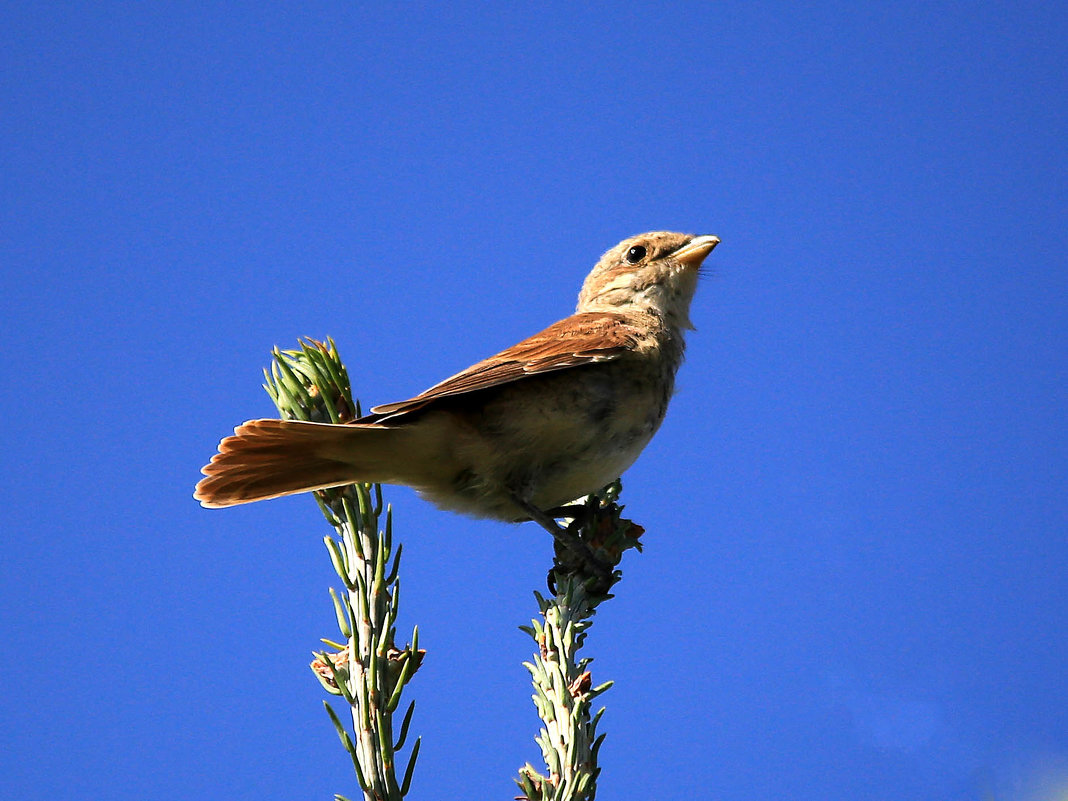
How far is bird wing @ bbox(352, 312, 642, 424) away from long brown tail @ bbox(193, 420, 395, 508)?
0.12m

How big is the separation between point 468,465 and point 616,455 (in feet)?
2.06

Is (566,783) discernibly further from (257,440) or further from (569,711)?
(257,440)

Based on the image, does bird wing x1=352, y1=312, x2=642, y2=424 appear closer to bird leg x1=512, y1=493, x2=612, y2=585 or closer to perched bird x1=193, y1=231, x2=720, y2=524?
perched bird x1=193, y1=231, x2=720, y2=524

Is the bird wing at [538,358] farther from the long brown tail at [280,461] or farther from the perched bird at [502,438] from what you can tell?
the long brown tail at [280,461]

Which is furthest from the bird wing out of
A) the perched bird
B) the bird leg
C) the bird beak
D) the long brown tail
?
the bird beak

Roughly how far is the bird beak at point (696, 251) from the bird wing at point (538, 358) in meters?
0.95

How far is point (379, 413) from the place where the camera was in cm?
346

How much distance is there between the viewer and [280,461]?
337cm

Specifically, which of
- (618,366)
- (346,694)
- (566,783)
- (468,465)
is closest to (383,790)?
(346,694)

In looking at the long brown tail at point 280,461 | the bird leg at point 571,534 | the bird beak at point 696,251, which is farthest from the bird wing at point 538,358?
the bird beak at point 696,251

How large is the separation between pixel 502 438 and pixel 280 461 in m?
0.96

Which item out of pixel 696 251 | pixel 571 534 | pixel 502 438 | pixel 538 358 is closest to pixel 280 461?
pixel 502 438

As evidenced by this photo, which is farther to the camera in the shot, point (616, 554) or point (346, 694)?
point (616, 554)

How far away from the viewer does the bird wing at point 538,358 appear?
3.68 metres
